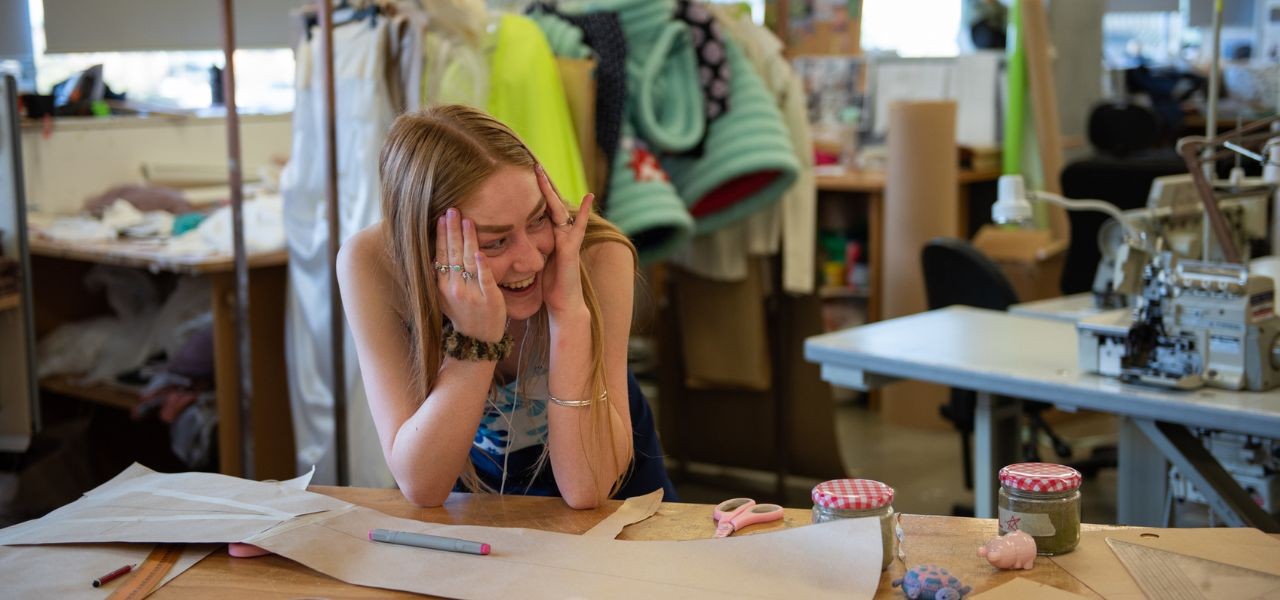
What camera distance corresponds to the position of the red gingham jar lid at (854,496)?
131 cm

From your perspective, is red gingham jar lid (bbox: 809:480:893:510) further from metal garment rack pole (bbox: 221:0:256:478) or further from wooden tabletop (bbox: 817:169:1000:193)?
wooden tabletop (bbox: 817:169:1000:193)

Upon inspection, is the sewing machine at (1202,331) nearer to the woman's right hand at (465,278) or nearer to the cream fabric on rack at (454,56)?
the woman's right hand at (465,278)

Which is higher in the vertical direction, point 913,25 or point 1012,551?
point 913,25

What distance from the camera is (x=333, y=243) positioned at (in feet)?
10.1

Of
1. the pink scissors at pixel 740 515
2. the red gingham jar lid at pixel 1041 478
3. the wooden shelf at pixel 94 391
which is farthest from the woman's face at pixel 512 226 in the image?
the wooden shelf at pixel 94 391

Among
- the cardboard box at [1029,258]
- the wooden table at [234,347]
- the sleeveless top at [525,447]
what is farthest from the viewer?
the cardboard box at [1029,258]

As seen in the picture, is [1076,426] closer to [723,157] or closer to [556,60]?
[723,157]

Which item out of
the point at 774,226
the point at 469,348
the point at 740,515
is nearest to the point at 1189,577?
the point at 740,515

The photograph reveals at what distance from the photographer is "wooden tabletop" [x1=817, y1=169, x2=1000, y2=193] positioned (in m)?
4.81

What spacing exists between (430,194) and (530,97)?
4.75ft

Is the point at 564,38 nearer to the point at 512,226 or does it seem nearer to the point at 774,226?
the point at 774,226

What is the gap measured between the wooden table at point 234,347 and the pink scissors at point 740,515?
2.20m

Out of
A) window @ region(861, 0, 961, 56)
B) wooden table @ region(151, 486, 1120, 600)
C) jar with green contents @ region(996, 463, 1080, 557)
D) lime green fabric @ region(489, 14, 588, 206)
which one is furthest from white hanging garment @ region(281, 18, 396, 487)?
window @ region(861, 0, 961, 56)

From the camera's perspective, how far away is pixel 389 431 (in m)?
1.68
